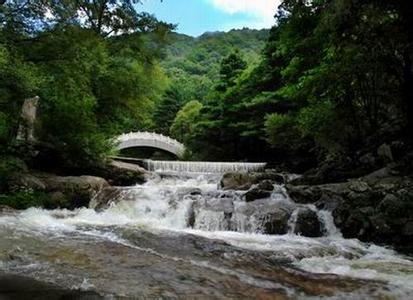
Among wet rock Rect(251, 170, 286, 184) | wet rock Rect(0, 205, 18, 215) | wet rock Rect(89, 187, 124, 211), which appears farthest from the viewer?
wet rock Rect(251, 170, 286, 184)

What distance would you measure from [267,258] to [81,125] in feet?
34.5

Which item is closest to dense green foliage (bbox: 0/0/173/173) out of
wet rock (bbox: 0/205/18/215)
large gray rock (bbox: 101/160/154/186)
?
large gray rock (bbox: 101/160/154/186)

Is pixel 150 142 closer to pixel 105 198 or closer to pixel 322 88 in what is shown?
pixel 105 198

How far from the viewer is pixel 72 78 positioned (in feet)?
48.6

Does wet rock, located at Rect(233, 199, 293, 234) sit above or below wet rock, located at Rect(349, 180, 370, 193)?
below

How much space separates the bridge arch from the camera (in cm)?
3279

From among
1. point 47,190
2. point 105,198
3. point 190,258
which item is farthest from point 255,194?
point 47,190

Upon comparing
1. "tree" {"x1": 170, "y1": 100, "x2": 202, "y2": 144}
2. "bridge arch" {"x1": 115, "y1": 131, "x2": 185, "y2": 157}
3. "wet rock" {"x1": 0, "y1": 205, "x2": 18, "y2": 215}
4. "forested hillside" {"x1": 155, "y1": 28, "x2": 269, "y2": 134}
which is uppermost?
"forested hillside" {"x1": 155, "y1": 28, "x2": 269, "y2": 134}

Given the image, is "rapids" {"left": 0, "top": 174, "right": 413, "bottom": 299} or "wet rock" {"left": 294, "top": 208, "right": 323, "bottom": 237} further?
"wet rock" {"left": 294, "top": 208, "right": 323, "bottom": 237}

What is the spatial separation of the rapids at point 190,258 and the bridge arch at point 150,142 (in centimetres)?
1920

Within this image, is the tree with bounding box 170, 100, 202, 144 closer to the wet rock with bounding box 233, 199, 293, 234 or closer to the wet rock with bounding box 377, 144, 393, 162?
the wet rock with bounding box 377, 144, 393, 162

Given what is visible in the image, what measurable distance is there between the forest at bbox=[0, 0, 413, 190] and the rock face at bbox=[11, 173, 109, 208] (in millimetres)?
577

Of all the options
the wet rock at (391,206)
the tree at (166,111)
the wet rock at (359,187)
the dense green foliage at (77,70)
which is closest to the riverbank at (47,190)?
the dense green foliage at (77,70)

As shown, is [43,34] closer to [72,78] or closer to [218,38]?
[72,78]
